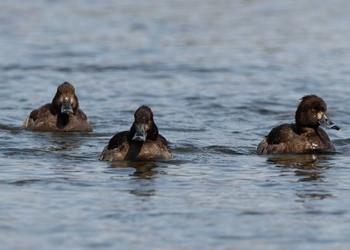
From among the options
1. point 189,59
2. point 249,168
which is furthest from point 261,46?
point 249,168

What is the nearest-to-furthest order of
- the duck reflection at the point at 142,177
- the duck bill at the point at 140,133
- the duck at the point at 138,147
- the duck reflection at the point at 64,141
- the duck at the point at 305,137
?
1. the duck reflection at the point at 142,177
2. the duck bill at the point at 140,133
3. the duck at the point at 138,147
4. the duck at the point at 305,137
5. the duck reflection at the point at 64,141

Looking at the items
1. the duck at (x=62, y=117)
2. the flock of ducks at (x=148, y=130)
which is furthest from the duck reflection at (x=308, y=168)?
the duck at (x=62, y=117)

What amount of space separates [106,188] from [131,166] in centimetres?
211

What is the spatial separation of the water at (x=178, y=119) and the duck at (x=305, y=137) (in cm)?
30

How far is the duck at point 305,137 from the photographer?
19.5 meters

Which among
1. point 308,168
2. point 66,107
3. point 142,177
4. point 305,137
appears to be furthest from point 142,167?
point 66,107

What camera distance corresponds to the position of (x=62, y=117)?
22547mm

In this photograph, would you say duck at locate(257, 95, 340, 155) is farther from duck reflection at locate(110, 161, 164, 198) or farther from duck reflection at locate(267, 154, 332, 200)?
duck reflection at locate(110, 161, 164, 198)

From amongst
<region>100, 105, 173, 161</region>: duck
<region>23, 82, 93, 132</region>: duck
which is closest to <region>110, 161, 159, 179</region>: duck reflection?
<region>100, 105, 173, 161</region>: duck

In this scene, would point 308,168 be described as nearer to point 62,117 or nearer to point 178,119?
point 178,119

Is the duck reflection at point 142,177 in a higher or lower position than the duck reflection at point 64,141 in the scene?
lower

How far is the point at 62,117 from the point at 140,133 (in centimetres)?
485

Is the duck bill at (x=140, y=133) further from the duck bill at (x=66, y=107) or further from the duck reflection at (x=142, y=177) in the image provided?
the duck bill at (x=66, y=107)

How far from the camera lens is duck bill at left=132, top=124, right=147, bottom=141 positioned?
17891mm
